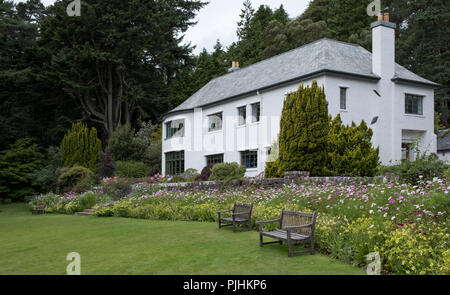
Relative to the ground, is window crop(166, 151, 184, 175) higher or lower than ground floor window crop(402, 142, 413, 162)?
lower

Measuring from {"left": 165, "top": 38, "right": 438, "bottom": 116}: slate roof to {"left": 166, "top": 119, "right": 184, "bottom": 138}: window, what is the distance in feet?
5.38

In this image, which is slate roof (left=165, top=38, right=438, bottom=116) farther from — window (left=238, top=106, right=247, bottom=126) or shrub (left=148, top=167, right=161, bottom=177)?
shrub (left=148, top=167, right=161, bottom=177)

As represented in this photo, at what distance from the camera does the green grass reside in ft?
20.2

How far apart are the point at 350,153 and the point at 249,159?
7.93 metres

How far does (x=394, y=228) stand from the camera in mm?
6559

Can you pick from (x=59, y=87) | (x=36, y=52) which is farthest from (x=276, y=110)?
(x=36, y=52)

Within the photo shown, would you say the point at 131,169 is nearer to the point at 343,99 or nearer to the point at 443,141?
the point at 343,99

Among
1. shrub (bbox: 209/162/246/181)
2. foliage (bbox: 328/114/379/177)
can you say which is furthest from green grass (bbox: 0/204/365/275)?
foliage (bbox: 328/114/379/177)

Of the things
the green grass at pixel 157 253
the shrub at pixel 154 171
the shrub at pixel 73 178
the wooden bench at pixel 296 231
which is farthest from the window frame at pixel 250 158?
the wooden bench at pixel 296 231

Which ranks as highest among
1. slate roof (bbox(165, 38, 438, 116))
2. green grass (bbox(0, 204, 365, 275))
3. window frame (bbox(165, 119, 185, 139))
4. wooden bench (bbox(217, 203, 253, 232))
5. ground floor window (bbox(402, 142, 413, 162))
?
slate roof (bbox(165, 38, 438, 116))

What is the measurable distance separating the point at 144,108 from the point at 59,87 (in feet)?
24.5

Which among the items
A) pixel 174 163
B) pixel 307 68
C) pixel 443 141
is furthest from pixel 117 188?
pixel 443 141

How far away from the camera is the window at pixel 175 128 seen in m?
29.4

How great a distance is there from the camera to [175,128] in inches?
1183
